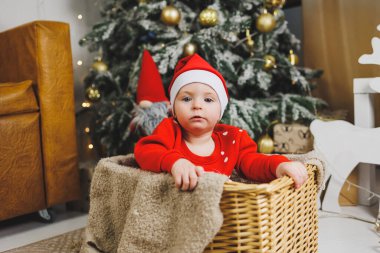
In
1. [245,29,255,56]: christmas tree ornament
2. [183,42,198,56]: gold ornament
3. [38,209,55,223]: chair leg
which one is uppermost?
[245,29,255,56]: christmas tree ornament

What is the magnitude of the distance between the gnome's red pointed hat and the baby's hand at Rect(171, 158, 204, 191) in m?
0.72

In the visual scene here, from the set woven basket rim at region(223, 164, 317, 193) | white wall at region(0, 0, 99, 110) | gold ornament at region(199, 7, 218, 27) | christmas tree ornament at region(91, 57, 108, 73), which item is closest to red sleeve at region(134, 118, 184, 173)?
woven basket rim at region(223, 164, 317, 193)

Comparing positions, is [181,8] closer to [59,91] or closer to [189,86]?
[59,91]

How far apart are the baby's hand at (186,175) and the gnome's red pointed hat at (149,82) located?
2.35 ft

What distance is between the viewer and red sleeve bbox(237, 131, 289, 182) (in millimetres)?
892

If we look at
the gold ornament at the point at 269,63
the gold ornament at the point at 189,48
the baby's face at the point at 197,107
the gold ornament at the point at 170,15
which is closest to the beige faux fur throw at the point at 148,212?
the baby's face at the point at 197,107

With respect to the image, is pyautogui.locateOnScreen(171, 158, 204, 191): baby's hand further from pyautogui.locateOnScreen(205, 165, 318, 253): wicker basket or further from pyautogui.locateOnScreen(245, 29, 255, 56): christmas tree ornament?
pyautogui.locateOnScreen(245, 29, 255, 56): christmas tree ornament

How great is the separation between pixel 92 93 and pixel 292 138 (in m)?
0.92

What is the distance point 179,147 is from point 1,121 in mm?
685

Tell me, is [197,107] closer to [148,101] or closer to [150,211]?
[150,211]

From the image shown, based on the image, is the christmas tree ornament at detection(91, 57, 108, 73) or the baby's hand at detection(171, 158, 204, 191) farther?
the christmas tree ornament at detection(91, 57, 108, 73)

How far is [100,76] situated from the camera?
174cm

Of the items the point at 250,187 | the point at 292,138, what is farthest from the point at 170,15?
the point at 250,187

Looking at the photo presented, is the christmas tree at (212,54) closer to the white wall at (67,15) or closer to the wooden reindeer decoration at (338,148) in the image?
the wooden reindeer decoration at (338,148)
